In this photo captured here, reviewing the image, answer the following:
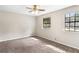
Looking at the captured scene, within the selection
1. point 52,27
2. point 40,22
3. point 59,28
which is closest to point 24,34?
point 40,22

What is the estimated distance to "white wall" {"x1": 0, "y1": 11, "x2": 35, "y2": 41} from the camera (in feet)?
17.9

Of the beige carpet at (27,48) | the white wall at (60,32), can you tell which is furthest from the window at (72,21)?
the beige carpet at (27,48)

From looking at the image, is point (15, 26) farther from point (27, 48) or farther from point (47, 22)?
point (27, 48)

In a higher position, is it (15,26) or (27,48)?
(15,26)

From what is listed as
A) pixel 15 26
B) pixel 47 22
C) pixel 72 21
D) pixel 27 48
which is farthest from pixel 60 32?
pixel 15 26

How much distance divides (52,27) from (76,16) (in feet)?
6.22

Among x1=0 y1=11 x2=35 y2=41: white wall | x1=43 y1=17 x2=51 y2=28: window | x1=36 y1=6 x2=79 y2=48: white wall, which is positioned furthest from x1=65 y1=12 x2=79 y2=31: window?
x1=0 y1=11 x2=35 y2=41: white wall

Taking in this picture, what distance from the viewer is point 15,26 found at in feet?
20.3

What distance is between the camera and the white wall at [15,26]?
5.44 metres

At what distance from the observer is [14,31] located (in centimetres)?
614

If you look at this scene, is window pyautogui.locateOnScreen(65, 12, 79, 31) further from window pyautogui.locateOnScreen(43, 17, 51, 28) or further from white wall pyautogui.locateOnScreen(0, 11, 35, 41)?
white wall pyautogui.locateOnScreen(0, 11, 35, 41)

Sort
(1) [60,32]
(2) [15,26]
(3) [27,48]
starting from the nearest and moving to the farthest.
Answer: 1. (3) [27,48]
2. (1) [60,32]
3. (2) [15,26]
